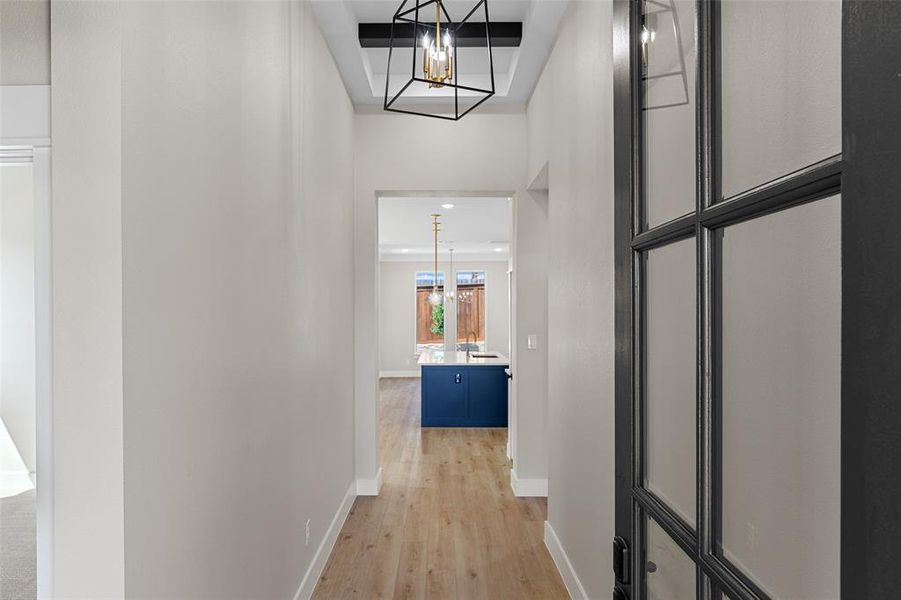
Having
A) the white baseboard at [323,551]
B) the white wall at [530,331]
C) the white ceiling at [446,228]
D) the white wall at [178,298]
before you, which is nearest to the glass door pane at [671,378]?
the white wall at [178,298]

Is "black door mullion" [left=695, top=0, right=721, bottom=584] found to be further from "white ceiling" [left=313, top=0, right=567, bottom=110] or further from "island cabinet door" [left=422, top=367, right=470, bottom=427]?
"island cabinet door" [left=422, top=367, right=470, bottom=427]

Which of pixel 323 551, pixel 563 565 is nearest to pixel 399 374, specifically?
pixel 323 551

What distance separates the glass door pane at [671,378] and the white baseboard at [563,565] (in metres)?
1.84

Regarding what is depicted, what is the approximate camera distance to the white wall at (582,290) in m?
2.14

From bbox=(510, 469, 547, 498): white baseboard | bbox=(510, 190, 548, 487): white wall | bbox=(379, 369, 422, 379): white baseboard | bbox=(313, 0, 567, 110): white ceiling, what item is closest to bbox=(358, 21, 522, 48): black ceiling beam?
bbox=(313, 0, 567, 110): white ceiling

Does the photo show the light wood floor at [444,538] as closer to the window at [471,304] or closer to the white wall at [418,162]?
the white wall at [418,162]

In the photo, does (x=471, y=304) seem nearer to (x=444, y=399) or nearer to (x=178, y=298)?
(x=444, y=399)

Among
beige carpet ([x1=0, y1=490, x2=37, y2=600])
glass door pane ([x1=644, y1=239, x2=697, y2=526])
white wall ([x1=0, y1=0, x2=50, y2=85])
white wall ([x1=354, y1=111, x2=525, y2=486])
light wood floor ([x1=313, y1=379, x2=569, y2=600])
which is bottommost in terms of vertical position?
light wood floor ([x1=313, y1=379, x2=569, y2=600])

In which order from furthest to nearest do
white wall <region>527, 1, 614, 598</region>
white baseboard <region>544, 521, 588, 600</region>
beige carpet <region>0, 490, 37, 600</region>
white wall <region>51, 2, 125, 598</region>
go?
white baseboard <region>544, 521, 588, 600</region> → white wall <region>527, 1, 614, 598</region> → beige carpet <region>0, 490, 37, 600</region> → white wall <region>51, 2, 125, 598</region>

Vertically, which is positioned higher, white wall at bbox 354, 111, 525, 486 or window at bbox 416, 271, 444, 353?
white wall at bbox 354, 111, 525, 486

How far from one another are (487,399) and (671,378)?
598 cm

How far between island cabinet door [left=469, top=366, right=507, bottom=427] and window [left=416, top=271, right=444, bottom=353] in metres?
5.82

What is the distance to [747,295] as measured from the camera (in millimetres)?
695

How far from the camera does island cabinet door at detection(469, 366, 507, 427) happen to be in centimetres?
677
